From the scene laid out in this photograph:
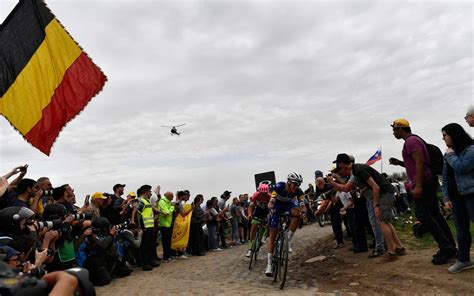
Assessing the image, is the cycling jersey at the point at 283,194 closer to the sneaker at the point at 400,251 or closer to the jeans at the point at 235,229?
the sneaker at the point at 400,251

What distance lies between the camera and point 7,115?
5.83 m

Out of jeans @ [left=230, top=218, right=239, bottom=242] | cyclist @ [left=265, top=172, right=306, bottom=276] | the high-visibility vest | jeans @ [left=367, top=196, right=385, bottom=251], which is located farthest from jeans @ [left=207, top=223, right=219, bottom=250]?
jeans @ [left=367, top=196, right=385, bottom=251]

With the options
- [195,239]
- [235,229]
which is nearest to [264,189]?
[195,239]

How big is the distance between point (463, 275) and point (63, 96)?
7114 millimetres

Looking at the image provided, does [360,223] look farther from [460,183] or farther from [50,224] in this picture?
[50,224]

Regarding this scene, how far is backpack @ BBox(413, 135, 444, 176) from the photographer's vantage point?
277 inches

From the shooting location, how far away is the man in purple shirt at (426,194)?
21.7ft

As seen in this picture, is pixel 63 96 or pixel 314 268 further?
pixel 314 268

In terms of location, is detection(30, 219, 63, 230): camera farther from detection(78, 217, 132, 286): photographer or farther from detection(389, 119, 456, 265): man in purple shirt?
detection(389, 119, 456, 265): man in purple shirt

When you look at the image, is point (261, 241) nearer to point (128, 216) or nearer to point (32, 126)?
point (128, 216)

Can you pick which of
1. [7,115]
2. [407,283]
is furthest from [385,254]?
[7,115]

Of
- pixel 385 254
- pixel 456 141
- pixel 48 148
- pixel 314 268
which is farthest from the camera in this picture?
pixel 314 268

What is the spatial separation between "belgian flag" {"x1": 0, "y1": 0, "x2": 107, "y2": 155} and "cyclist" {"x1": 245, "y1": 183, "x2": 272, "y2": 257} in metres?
5.14

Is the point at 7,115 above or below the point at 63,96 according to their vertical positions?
below
